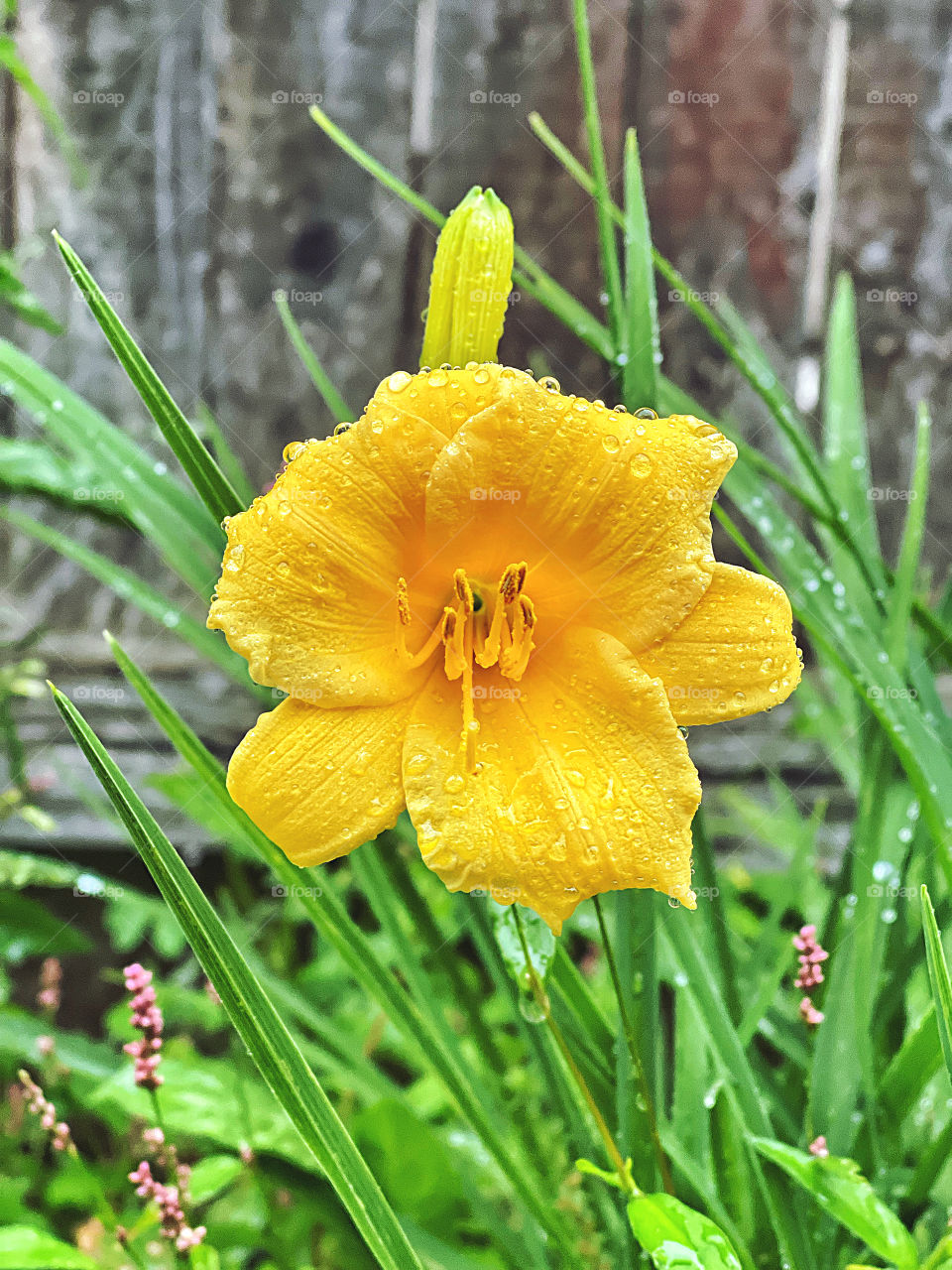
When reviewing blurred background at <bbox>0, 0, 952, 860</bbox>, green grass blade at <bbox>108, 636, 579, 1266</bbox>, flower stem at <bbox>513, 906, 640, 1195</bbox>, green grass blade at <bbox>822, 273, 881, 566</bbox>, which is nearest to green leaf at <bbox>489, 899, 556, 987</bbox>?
flower stem at <bbox>513, 906, 640, 1195</bbox>

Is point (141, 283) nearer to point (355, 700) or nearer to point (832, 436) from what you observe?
point (832, 436)

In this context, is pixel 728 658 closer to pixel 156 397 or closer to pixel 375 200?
pixel 156 397

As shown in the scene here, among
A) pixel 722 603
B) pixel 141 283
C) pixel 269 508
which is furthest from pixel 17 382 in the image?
pixel 141 283

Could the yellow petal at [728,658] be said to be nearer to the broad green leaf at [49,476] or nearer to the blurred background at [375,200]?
the broad green leaf at [49,476]

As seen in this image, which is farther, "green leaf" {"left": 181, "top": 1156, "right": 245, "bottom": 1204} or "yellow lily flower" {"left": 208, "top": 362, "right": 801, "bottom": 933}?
"green leaf" {"left": 181, "top": 1156, "right": 245, "bottom": 1204}

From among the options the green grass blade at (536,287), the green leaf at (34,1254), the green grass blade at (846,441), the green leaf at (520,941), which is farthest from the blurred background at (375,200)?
the green leaf at (520,941)

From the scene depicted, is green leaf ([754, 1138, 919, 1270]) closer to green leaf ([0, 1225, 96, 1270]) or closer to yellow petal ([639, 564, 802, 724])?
yellow petal ([639, 564, 802, 724])
